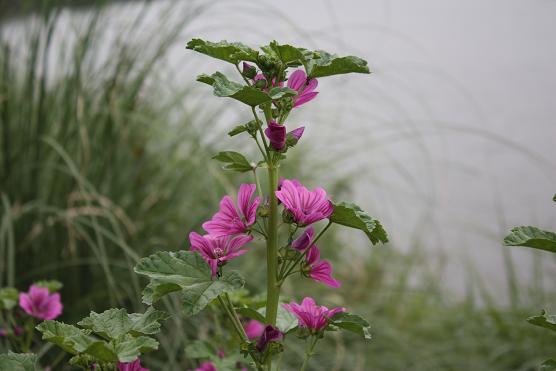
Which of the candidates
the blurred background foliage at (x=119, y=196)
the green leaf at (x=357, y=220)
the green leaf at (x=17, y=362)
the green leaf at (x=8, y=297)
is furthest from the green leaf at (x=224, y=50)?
the blurred background foliage at (x=119, y=196)

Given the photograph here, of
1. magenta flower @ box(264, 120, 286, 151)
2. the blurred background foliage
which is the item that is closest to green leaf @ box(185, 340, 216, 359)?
magenta flower @ box(264, 120, 286, 151)

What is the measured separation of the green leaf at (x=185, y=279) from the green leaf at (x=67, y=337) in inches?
1.6

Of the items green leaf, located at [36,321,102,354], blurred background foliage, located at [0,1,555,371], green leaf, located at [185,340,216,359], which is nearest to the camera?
green leaf, located at [36,321,102,354]

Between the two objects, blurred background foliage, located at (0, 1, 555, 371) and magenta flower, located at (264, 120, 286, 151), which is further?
blurred background foliage, located at (0, 1, 555, 371)

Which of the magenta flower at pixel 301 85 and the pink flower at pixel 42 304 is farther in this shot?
the pink flower at pixel 42 304

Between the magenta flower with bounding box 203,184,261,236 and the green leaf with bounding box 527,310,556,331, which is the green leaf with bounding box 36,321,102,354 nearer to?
the magenta flower with bounding box 203,184,261,236

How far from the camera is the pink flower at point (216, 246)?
440 mm

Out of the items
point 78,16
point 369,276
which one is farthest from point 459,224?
point 78,16

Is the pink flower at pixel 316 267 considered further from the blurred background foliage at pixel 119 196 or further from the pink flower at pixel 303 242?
the blurred background foliage at pixel 119 196

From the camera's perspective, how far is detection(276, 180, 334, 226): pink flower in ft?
1.41

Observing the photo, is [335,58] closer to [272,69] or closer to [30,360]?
[272,69]

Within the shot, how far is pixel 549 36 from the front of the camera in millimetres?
2787

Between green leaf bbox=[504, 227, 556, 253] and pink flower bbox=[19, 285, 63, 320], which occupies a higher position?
green leaf bbox=[504, 227, 556, 253]

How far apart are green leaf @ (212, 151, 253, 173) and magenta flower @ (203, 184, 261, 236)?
0.02 meters
